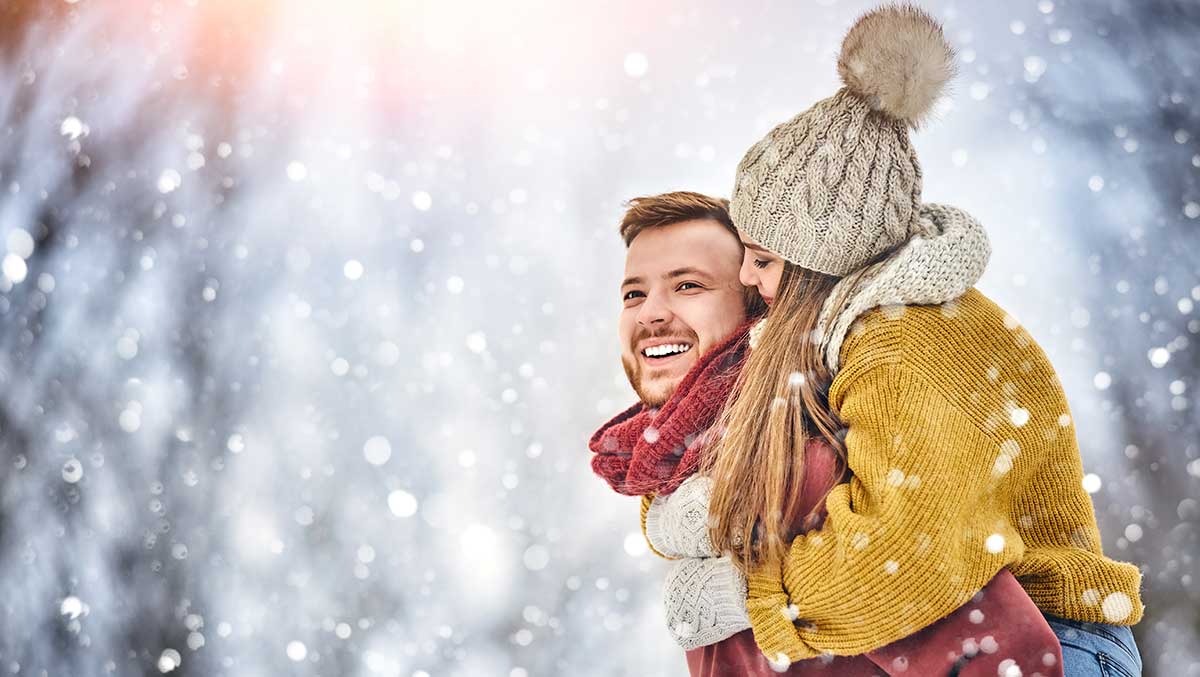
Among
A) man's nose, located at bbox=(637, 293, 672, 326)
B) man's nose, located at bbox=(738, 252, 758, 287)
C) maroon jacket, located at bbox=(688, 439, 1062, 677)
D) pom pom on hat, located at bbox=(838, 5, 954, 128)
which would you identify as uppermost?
pom pom on hat, located at bbox=(838, 5, 954, 128)

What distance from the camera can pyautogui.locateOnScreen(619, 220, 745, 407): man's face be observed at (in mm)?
1109

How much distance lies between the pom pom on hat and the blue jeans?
53cm

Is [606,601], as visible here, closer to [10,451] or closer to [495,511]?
[495,511]

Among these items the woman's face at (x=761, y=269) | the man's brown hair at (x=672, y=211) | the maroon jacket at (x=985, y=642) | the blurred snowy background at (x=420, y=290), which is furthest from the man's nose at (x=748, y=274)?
the blurred snowy background at (x=420, y=290)

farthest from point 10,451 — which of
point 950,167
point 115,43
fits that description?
point 950,167

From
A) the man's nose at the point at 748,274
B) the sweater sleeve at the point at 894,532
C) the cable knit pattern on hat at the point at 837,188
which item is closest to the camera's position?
the sweater sleeve at the point at 894,532

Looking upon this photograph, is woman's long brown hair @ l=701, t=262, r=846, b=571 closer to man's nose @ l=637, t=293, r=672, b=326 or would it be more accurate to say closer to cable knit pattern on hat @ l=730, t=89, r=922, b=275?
cable knit pattern on hat @ l=730, t=89, r=922, b=275

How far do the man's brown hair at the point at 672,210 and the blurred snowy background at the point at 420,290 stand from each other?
21.3 inches

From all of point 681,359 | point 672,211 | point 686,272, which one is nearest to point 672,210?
point 672,211

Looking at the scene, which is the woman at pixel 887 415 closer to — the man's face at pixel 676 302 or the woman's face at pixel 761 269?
the woman's face at pixel 761 269

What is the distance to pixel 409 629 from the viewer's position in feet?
8.43

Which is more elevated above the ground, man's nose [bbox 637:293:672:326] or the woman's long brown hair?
man's nose [bbox 637:293:672:326]

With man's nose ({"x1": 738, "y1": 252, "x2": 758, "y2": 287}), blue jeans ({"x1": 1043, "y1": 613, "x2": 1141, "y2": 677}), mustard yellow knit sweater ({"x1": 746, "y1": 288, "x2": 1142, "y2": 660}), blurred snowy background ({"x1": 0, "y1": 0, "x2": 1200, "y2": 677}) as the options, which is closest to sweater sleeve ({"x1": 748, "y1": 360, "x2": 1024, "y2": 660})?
mustard yellow knit sweater ({"x1": 746, "y1": 288, "x2": 1142, "y2": 660})

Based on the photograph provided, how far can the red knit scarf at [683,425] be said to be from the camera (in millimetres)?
1030
